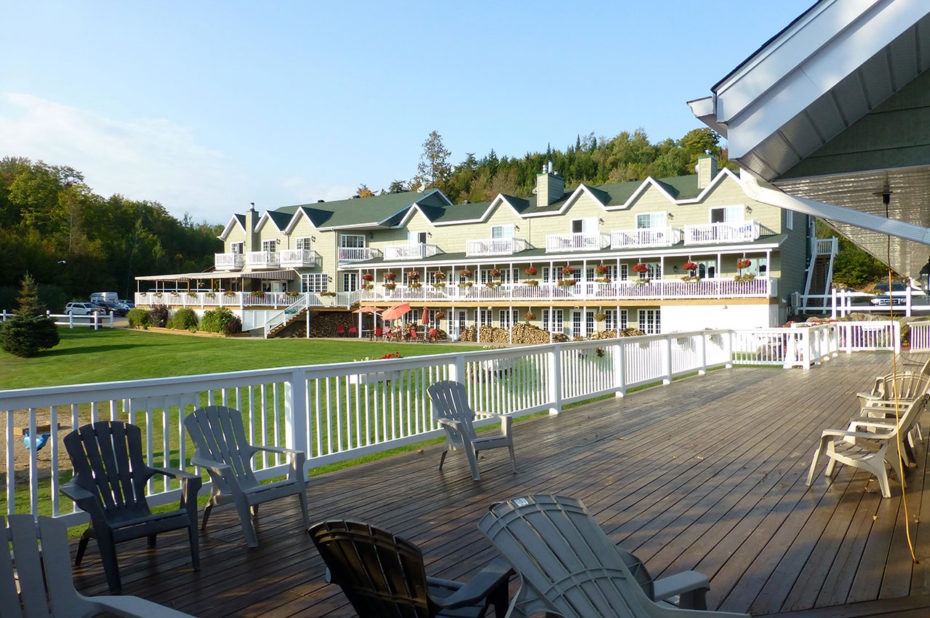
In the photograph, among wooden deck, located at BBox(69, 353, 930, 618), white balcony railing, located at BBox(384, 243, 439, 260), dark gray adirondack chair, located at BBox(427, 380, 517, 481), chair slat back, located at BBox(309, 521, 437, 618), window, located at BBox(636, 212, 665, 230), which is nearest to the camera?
chair slat back, located at BBox(309, 521, 437, 618)

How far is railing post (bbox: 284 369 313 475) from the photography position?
19.0 feet

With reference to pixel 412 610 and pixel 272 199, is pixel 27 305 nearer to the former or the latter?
pixel 412 610

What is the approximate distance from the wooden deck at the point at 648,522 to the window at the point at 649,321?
940 inches

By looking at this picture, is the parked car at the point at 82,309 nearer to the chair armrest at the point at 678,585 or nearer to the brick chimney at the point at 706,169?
the brick chimney at the point at 706,169

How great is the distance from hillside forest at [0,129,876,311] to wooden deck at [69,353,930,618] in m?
50.1

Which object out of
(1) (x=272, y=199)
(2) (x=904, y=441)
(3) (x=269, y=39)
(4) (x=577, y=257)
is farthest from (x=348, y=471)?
(1) (x=272, y=199)

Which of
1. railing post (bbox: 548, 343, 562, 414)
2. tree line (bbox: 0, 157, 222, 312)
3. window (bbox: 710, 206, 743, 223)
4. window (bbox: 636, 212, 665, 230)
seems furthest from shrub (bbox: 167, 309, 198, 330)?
railing post (bbox: 548, 343, 562, 414)

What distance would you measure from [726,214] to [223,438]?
1224 inches

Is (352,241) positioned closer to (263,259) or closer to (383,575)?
(263,259)

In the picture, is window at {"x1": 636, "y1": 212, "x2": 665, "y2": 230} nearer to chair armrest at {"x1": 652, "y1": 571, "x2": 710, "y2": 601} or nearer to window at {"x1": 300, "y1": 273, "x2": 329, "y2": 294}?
window at {"x1": 300, "y1": 273, "x2": 329, "y2": 294}

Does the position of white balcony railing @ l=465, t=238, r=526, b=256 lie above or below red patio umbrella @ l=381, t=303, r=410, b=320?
above

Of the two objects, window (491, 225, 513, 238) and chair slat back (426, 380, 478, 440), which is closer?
chair slat back (426, 380, 478, 440)

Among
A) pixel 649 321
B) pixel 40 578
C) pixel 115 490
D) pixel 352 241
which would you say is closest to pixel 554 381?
pixel 115 490

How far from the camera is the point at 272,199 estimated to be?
97.9m
